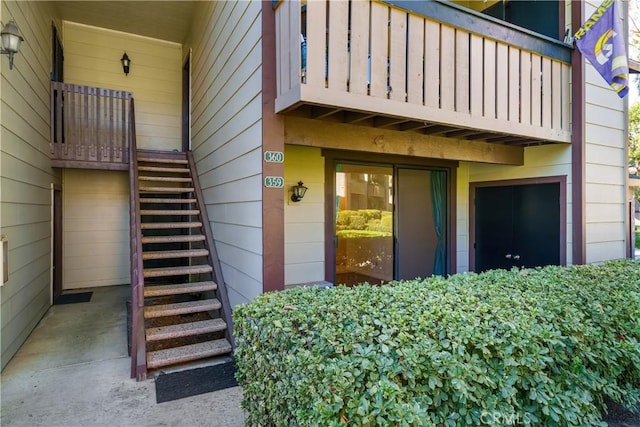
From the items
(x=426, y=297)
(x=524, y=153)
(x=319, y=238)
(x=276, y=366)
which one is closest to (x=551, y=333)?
(x=426, y=297)

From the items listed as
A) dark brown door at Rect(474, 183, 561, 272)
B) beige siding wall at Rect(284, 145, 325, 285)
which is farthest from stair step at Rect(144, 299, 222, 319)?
dark brown door at Rect(474, 183, 561, 272)

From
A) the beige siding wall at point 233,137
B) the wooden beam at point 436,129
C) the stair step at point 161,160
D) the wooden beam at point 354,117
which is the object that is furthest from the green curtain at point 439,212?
the stair step at point 161,160

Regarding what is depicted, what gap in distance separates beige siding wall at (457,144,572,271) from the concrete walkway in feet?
13.7

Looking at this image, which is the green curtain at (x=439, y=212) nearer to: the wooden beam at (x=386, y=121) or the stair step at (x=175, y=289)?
the wooden beam at (x=386, y=121)

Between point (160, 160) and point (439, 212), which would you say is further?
point (160, 160)

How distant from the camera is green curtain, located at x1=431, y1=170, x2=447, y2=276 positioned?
559 cm

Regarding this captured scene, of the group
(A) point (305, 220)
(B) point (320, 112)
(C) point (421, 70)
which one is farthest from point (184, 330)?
(C) point (421, 70)

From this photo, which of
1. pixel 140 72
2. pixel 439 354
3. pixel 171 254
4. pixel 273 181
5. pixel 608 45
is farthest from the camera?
pixel 140 72

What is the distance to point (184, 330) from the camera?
12.4 feet

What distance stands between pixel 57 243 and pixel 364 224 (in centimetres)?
553

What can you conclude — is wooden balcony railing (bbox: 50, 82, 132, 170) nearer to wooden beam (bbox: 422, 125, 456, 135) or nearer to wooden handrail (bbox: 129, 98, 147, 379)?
wooden handrail (bbox: 129, 98, 147, 379)

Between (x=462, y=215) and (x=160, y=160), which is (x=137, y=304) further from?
(x=462, y=215)

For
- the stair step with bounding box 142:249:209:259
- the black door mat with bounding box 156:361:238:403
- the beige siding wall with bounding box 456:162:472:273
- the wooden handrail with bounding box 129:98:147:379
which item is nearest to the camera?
the black door mat with bounding box 156:361:238:403

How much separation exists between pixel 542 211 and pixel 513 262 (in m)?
0.85
